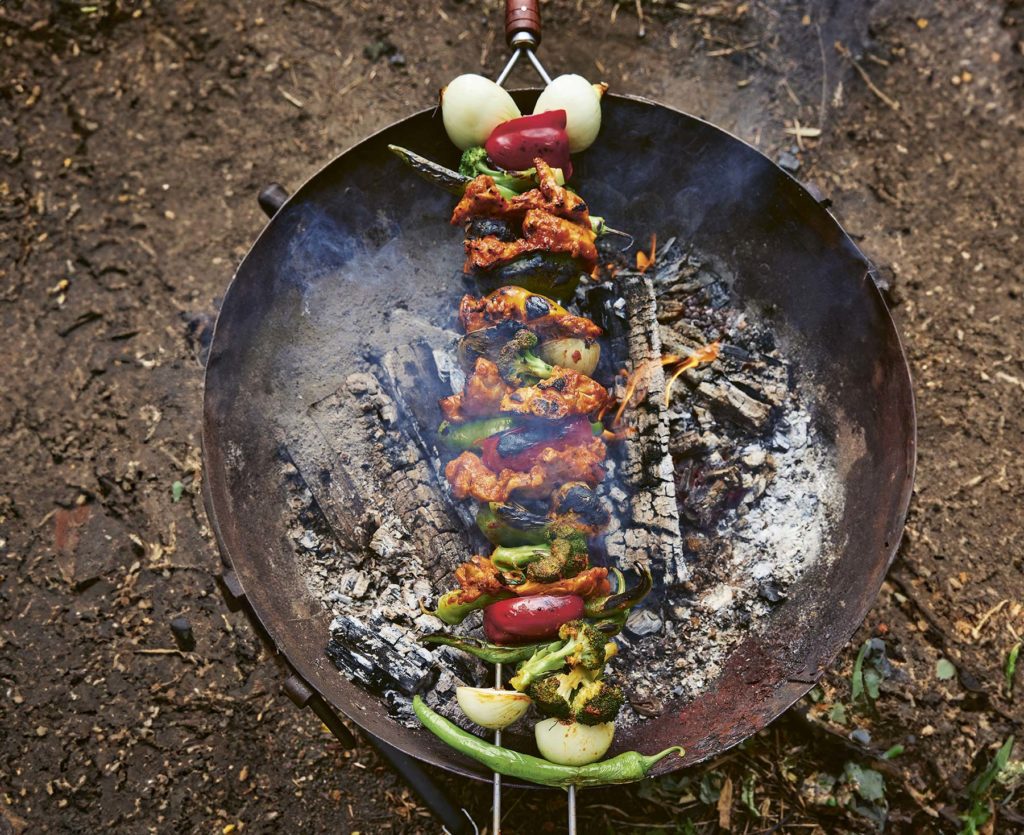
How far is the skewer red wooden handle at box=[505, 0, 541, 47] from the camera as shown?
349 cm

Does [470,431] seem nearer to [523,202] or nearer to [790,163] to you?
[523,202]

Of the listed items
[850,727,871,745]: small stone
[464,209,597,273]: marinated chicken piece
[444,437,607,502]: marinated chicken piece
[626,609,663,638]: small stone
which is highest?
[464,209,597,273]: marinated chicken piece

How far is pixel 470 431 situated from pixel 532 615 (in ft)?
Result: 2.77

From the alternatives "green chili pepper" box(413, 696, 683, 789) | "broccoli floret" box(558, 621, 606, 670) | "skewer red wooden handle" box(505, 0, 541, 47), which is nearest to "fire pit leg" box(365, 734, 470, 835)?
"green chili pepper" box(413, 696, 683, 789)

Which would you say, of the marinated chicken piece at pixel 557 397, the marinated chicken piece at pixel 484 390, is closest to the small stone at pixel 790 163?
the marinated chicken piece at pixel 557 397

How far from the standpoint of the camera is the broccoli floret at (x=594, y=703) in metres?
3.00

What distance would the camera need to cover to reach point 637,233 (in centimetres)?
408

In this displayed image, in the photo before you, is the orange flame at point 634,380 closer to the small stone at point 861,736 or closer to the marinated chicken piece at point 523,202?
the marinated chicken piece at point 523,202

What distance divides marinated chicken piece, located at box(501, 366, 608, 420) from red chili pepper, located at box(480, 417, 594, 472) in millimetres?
69

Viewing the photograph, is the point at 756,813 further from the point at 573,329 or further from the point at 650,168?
the point at 650,168

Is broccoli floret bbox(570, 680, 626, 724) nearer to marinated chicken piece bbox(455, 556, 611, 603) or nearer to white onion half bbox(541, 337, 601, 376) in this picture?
marinated chicken piece bbox(455, 556, 611, 603)

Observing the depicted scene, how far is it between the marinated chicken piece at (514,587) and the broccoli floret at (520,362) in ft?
2.70

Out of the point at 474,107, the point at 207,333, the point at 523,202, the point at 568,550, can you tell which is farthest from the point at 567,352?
the point at 207,333

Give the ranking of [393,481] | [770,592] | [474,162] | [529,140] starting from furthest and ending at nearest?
[393,481], [770,592], [474,162], [529,140]
